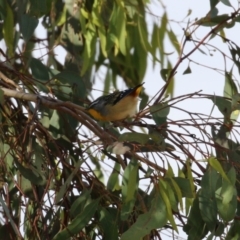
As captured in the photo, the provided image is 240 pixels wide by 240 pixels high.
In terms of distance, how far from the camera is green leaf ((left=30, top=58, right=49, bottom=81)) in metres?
2.82

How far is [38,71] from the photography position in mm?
2834

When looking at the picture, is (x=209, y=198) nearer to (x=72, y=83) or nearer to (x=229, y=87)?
(x=229, y=87)

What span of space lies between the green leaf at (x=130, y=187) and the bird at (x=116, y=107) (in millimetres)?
430

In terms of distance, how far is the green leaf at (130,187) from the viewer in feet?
7.70

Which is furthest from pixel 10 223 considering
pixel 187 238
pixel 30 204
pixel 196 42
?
pixel 196 42

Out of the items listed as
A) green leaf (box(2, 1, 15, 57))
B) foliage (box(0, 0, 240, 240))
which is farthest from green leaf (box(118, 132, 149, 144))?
green leaf (box(2, 1, 15, 57))

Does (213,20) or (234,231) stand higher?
(213,20)

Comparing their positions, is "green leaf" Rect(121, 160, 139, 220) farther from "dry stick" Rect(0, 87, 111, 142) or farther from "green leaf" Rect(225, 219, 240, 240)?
"green leaf" Rect(225, 219, 240, 240)

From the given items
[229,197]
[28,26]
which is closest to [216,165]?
[229,197]

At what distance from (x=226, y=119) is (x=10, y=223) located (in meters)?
0.66

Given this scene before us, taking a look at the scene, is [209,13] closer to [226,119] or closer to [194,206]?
[226,119]

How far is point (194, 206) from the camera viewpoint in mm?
2469

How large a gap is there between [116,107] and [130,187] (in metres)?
0.55

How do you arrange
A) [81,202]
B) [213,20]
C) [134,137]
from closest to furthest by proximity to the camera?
1. [134,137]
2. [81,202]
3. [213,20]
